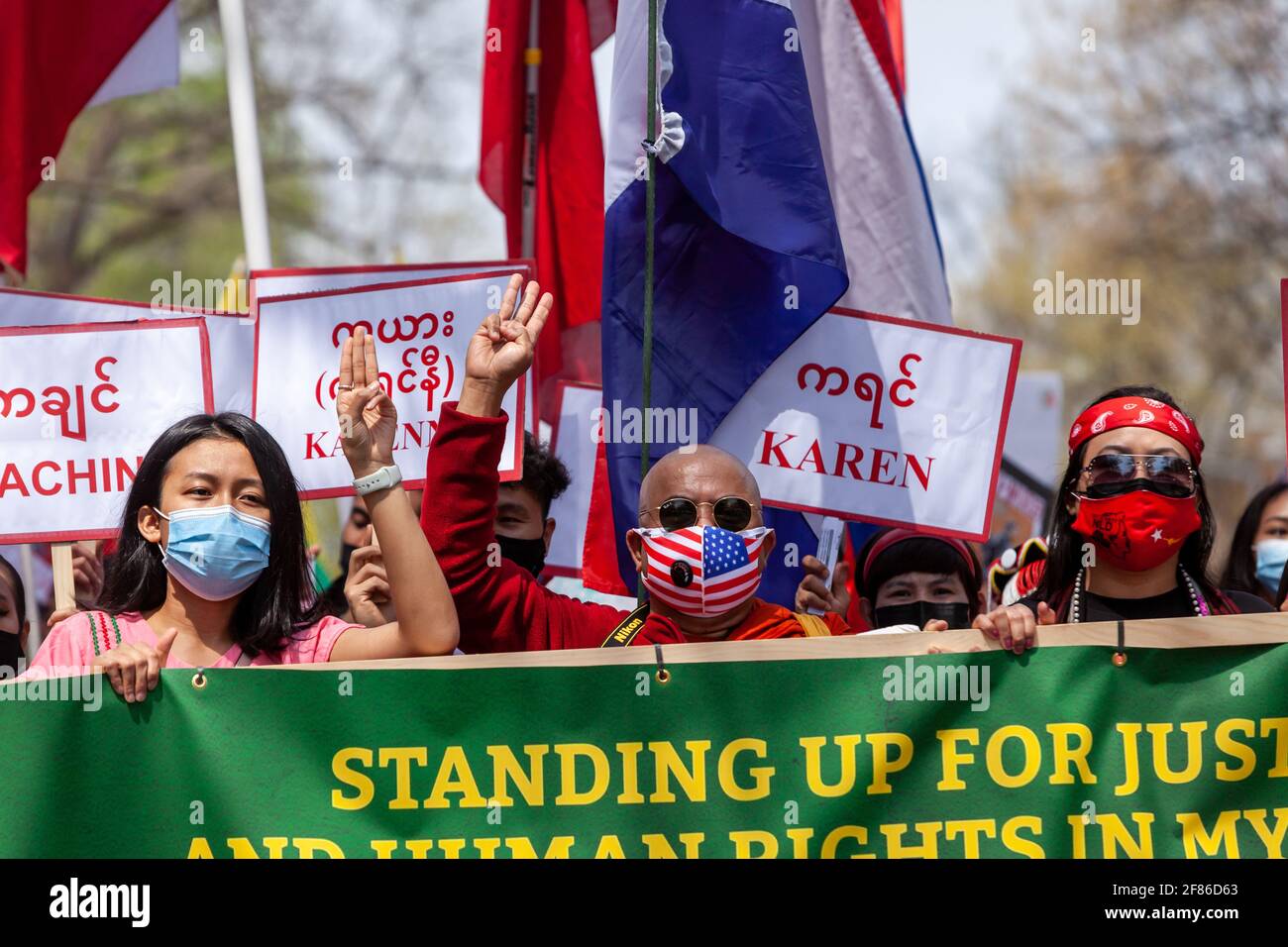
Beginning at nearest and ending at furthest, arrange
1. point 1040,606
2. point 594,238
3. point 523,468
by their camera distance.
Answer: point 1040,606
point 523,468
point 594,238

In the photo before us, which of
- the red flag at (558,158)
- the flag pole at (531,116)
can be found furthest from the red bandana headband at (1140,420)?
the flag pole at (531,116)

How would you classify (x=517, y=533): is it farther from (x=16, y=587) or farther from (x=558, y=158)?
(x=558, y=158)

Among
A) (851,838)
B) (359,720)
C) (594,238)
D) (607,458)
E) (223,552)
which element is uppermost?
(594,238)

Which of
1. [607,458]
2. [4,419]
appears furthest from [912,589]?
[4,419]

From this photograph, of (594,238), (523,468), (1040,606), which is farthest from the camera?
(594,238)

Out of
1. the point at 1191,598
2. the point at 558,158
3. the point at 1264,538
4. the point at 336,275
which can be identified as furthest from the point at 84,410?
the point at 1264,538

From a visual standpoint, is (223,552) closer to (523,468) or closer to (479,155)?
(523,468)

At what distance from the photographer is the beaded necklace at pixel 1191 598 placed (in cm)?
448

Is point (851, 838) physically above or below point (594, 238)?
below

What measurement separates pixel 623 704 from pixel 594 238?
355 cm

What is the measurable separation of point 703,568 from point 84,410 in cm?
226

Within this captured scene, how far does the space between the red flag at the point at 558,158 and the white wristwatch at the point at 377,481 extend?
302 cm

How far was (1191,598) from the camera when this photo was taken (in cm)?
452

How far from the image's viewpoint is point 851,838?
3953 millimetres
